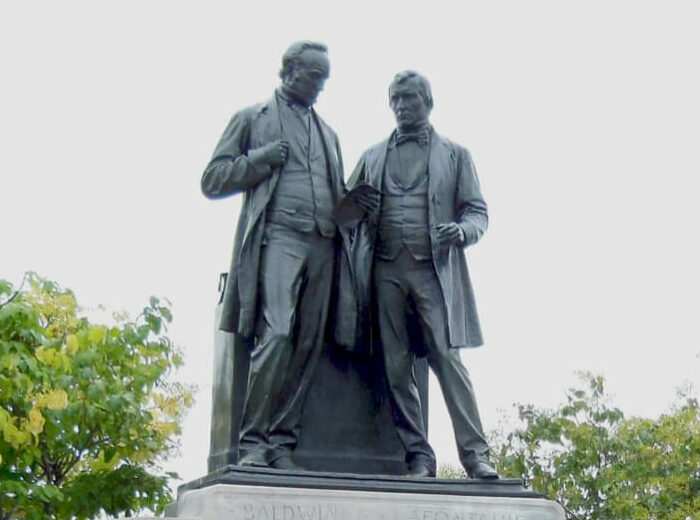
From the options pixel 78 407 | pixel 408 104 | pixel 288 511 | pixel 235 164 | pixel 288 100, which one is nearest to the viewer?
pixel 288 511

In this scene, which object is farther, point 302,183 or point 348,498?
point 302,183

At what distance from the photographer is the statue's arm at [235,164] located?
→ 8453 millimetres

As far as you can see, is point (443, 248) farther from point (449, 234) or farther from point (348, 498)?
point (348, 498)

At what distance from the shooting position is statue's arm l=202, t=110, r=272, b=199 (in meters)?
8.45

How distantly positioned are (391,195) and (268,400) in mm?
1886

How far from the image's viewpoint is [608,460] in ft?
88.0

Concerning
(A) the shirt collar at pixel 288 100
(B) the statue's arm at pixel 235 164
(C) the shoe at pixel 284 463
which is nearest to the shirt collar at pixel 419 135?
(A) the shirt collar at pixel 288 100

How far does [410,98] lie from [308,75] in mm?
807

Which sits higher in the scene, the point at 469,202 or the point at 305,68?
the point at 305,68

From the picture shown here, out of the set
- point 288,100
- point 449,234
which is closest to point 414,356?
point 449,234

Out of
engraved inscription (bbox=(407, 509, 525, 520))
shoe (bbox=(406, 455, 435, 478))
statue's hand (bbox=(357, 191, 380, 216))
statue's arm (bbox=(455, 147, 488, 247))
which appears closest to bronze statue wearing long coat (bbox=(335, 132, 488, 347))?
statue's arm (bbox=(455, 147, 488, 247))

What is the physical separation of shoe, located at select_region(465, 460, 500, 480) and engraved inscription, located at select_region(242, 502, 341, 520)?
47.0 inches

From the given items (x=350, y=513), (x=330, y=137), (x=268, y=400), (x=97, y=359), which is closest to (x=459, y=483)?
(x=350, y=513)

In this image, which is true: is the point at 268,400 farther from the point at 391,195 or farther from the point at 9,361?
the point at 9,361
